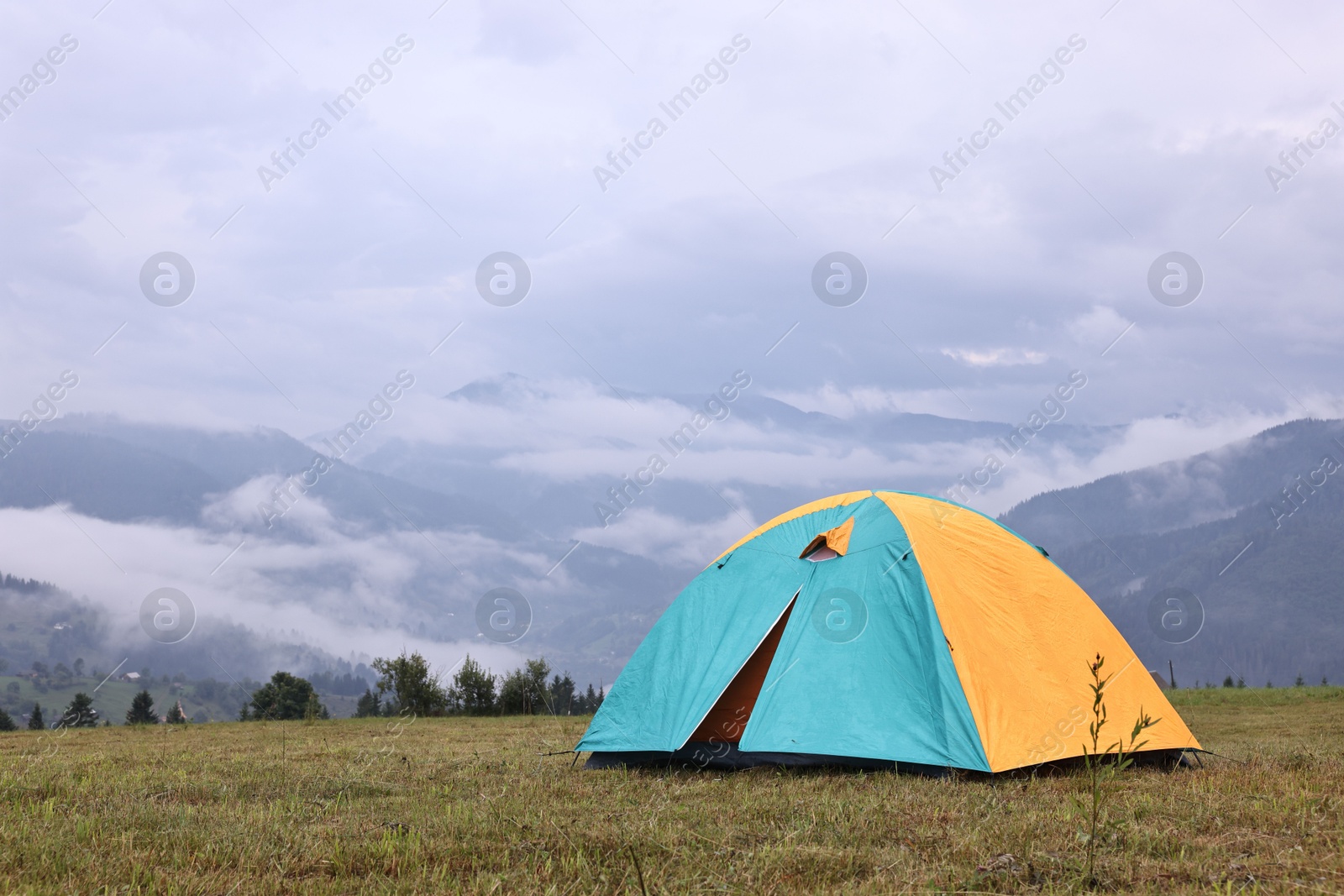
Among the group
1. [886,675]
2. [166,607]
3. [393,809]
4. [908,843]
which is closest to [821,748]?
[886,675]

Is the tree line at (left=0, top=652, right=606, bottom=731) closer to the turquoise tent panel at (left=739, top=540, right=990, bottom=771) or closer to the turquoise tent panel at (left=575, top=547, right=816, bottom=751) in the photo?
the turquoise tent panel at (left=575, top=547, right=816, bottom=751)

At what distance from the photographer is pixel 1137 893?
13.4 feet

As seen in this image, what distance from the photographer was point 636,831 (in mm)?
5438

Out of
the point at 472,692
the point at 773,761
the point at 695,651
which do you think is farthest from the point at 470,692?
the point at 773,761

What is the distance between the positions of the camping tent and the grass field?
493 mm

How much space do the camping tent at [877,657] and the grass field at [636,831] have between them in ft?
1.62

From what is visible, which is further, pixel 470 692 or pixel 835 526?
pixel 470 692

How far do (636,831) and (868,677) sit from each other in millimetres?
4112

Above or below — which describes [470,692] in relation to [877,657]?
below

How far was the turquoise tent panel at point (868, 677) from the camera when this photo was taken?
8.41 meters

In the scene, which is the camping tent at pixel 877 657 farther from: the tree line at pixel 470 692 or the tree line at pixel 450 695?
the tree line at pixel 470 692

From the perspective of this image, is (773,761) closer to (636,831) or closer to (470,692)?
(636,831)

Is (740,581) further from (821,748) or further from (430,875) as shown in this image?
(430,875)

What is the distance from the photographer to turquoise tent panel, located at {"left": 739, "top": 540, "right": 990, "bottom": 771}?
8.41 meters
